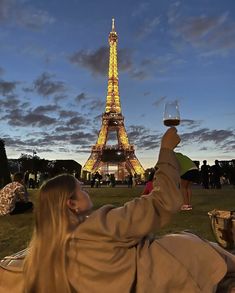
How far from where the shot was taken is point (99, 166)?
227ft

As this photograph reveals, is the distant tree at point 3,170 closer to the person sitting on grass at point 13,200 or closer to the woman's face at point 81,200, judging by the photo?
the person sitting on grass at point 13,200

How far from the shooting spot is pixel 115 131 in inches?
2670

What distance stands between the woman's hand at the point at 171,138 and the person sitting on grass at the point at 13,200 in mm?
7772

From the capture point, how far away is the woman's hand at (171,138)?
116 inches

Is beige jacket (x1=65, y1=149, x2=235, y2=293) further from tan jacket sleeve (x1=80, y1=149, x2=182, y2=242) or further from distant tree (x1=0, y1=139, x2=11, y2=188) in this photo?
distant tree (x1=0, y1=139, x2=11, y2=188)

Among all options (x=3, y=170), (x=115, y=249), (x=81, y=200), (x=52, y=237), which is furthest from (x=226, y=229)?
(x=3, y=170)

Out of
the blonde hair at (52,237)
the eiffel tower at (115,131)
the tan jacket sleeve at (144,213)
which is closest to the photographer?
the tan jacket sleeve at (144,213)

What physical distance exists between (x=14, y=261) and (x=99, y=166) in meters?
65.8

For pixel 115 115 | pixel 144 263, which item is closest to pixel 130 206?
pixel 144 263

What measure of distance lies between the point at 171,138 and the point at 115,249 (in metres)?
0.78

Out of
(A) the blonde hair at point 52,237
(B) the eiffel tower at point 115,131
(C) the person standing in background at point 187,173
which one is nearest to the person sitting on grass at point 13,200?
(C) the person standing in background at point 187,173

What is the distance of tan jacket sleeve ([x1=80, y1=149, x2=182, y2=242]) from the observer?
9.24ft

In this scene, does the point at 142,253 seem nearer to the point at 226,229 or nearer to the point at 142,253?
the point at 142,253

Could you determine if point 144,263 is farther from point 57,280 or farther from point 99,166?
point 99,166
